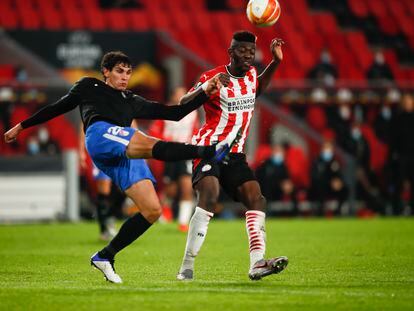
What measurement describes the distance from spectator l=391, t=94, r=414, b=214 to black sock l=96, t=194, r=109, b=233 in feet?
26.3

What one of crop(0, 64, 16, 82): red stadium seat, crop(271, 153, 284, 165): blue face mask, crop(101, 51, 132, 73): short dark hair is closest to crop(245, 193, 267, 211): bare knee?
crop(101, 51, 132, 73): short dark hair

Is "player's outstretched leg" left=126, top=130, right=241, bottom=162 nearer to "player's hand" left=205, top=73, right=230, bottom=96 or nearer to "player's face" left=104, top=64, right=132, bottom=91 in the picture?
"player's hand" left=205, top=73, right=230, bottom=96

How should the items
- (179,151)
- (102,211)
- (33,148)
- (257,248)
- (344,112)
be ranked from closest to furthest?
(179,151) < (257,248) < (102,211) < (33,148) < (344,112)

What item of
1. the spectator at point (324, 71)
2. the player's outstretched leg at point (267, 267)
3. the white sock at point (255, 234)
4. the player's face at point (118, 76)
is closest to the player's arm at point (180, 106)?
the player's face at point (118, 76)

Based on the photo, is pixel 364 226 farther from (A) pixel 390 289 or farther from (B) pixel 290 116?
(A) pixel 390 289

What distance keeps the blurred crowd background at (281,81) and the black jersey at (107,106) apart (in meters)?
9.44

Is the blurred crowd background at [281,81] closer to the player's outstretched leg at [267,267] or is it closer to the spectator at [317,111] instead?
the spectator at [317,111]

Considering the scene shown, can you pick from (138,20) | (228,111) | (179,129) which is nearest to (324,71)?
(138,20)

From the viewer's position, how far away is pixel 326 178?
20391 millimetres

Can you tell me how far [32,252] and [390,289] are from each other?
18.6ft

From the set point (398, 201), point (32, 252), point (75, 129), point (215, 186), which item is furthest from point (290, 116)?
point (215, 186)

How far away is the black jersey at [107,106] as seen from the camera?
8.64 meters

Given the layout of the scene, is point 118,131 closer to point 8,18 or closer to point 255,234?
point 255,234

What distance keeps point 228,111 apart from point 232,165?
0.50 meters
